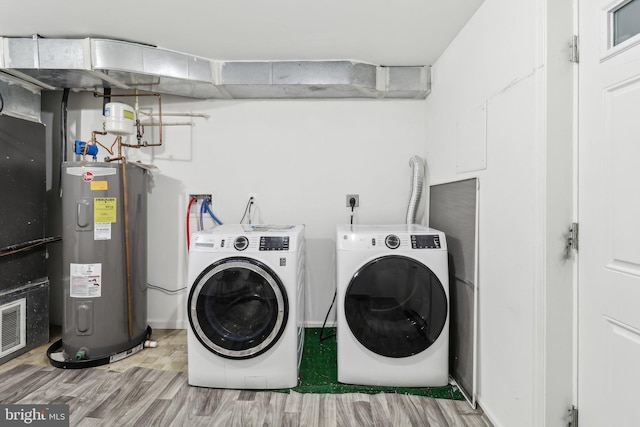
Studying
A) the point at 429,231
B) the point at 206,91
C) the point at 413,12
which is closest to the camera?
the point at 413,12

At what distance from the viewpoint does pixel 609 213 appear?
1109 mm

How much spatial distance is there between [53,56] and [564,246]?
10.3ft

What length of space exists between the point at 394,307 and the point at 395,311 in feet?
0.08

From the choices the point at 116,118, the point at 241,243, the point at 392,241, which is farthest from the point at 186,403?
the point at 116,118

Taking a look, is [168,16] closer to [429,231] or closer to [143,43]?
[143,43]

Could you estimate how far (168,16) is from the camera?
1.87 metres

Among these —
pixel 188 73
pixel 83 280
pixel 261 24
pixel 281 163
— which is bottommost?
pixel 83 280

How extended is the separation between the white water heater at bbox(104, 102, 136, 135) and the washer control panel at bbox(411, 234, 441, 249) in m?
2.28

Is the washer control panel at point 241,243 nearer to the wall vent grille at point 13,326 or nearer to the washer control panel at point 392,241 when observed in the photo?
the washer control panel at point 392,241

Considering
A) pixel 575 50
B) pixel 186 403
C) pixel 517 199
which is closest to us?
pixel 575 50

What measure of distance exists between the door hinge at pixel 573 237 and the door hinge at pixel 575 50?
654 mm

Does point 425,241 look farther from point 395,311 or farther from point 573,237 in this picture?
point 573,237

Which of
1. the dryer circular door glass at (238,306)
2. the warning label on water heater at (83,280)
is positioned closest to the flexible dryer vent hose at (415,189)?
the dryer circular door glass at (238,306)

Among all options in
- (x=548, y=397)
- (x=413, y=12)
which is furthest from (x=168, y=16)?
(x=548, y=397)
